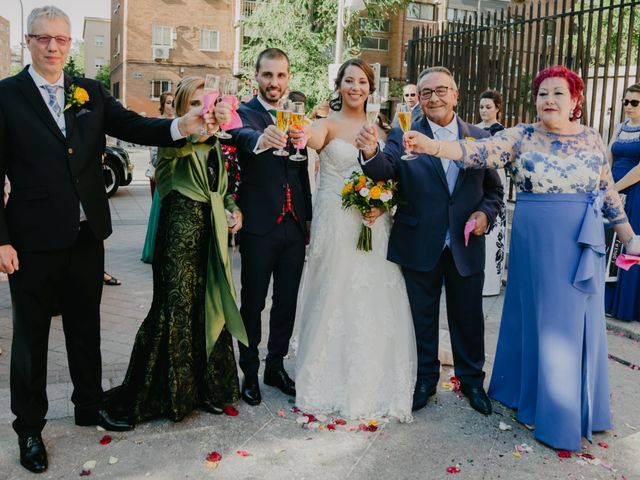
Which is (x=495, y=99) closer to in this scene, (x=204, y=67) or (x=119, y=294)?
(x=119, y=294)

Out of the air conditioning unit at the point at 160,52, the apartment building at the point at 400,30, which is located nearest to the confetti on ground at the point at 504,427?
the air conditioning unit at the point at 160,52

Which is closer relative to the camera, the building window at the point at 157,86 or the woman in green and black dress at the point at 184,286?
the woman in green and black dress at the point at 184,286

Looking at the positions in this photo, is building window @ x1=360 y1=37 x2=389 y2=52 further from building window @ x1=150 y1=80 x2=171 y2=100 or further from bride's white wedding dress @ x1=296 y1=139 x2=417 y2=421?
bride's white wedding dress @ x1=296 y1=139 x2=417 y2=421

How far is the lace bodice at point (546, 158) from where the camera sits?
149 inches

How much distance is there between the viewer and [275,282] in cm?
445

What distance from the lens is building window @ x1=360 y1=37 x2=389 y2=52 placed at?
39781 millimetres

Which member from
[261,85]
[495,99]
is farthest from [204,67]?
[261,85]

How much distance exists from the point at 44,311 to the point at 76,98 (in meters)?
1.15

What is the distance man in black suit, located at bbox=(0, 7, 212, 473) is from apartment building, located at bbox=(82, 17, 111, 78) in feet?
235

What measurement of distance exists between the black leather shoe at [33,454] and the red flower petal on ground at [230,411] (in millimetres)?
1113

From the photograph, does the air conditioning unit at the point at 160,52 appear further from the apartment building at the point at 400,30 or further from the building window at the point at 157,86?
the apartment building at the point at 400,30

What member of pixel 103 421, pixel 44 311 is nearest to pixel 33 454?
pixel 103 421

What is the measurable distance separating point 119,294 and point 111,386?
2817 millimetres

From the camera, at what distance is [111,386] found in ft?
14.9
